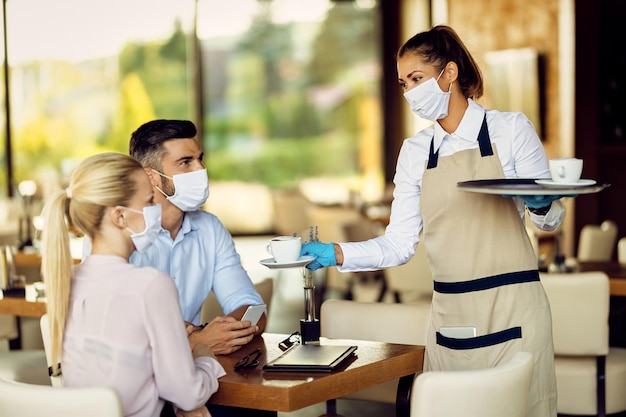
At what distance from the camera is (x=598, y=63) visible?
27.0 ft

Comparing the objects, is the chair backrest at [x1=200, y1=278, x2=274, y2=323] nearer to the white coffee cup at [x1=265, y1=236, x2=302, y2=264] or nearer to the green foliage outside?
the white coffee cup at [x1=265, y1=236, x2=302, y2=264]

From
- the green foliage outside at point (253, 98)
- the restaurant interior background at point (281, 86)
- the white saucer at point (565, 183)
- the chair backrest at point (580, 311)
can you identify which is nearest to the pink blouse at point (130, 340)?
the white saucer at point (565, 183)

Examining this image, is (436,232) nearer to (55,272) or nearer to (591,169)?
(55,272)

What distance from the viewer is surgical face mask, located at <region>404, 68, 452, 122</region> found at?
8.91 ft

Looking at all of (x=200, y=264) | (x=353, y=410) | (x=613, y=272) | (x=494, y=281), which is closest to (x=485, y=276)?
(x=494, y=281)

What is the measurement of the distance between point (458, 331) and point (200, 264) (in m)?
0.95

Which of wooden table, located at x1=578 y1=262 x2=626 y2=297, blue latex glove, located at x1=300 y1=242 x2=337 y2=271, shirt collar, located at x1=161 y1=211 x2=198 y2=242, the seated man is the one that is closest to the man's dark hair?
Result: the seated man

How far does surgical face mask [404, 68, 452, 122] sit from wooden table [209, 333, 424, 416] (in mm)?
680

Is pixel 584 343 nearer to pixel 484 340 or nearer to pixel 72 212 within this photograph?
pixel 484 340

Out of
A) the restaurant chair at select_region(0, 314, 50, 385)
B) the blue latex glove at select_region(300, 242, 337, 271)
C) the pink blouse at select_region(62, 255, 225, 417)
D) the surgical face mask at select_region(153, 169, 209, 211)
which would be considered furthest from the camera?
the restaurant chair at select_region(0, 314, 50, 385)

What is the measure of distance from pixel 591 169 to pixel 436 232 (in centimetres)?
594

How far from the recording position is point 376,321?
3223 millimetres

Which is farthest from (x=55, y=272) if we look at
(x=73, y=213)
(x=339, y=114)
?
(x=339, y=114)

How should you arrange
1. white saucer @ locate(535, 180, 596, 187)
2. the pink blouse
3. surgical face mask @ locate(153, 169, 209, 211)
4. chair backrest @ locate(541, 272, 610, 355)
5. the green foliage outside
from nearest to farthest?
the pink blouse
white saucer @ locate(535, 180, 596, 187)
surgical face mask @ locate(153, 169, 209, 211)
chair backrest @ locate(541, 272, 610, 355)
the green foliage outside
